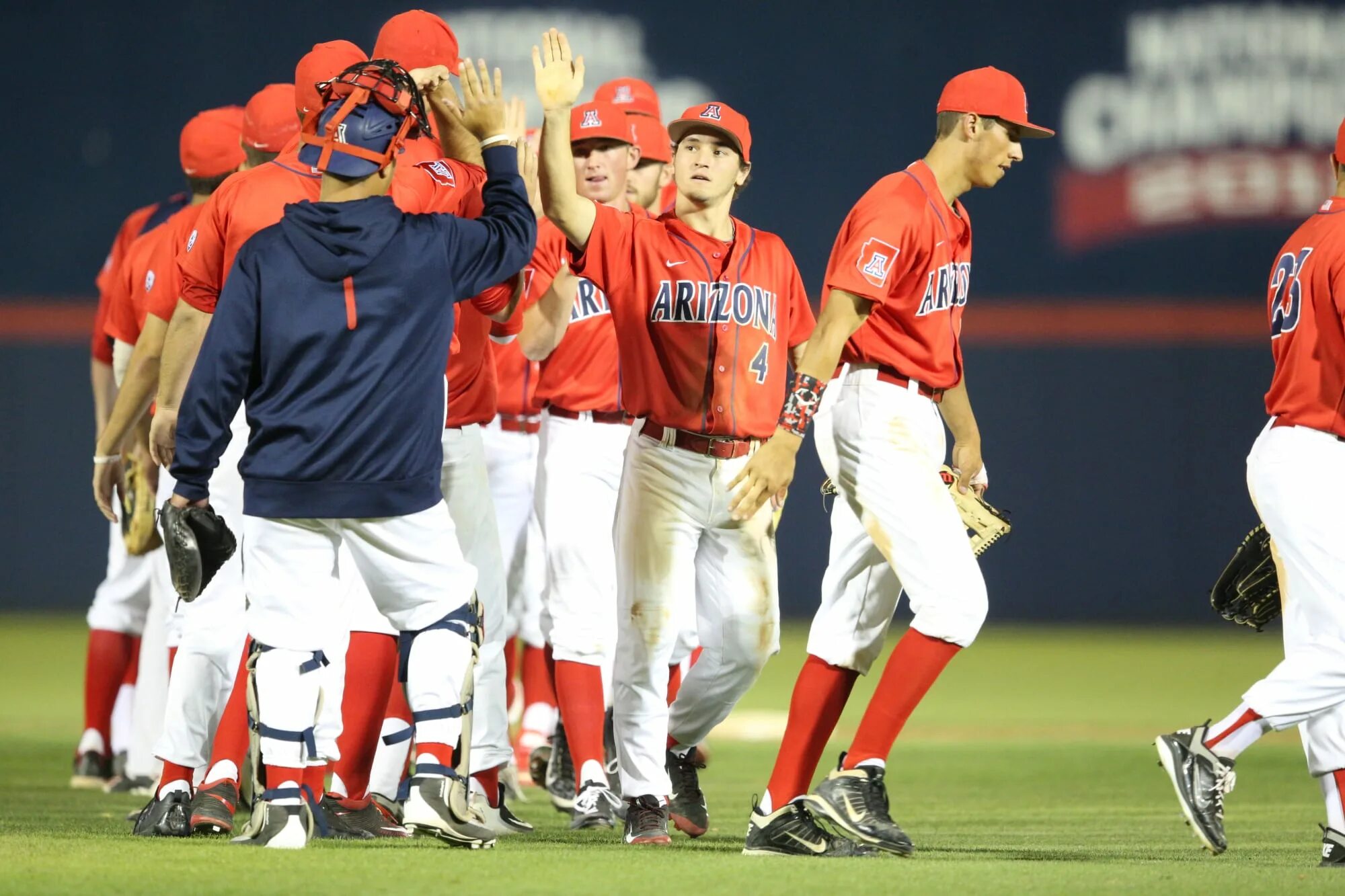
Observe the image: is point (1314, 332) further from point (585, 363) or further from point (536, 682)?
point (536, 682)

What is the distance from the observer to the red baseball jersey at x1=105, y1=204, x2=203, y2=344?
5.30 meters

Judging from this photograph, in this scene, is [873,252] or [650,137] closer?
[873,252]

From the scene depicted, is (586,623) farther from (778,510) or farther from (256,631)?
(256,631)

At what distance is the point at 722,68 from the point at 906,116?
5.15 ft

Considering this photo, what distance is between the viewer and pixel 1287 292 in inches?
194

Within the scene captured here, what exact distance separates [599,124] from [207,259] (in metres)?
1.64

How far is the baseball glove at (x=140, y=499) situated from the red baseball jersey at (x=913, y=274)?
8.22 ft

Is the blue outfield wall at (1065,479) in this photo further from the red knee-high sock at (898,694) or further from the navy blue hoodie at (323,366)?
the navy blue hoodie at (323,366)

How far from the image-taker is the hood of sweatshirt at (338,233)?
4.29 m

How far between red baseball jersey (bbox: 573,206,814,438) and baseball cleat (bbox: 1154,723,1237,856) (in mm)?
1442

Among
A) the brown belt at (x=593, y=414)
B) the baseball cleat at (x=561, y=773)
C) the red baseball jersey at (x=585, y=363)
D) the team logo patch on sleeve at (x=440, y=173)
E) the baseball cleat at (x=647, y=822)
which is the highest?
the team logo patch on sleeve at (x=440, y=173)

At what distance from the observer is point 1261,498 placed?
4.89m

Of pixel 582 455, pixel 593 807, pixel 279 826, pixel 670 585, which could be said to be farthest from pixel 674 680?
pixel 279 826

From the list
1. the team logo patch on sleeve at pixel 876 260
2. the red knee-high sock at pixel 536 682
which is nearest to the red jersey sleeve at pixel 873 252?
the team logo patch on sleeve at pixel 876 260
